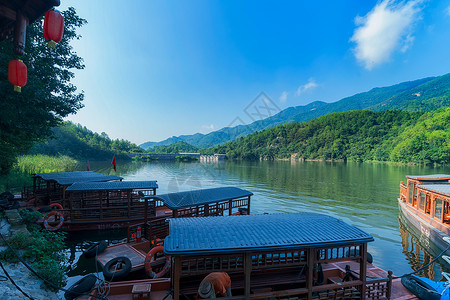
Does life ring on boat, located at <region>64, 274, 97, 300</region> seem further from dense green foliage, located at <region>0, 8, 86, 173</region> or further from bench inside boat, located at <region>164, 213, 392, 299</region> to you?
dense green foliage, located at <region>0, 8, 86, 173</region>

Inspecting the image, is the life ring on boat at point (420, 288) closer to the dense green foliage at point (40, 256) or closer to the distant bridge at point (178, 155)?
the dense green foliage at point (40, 256)

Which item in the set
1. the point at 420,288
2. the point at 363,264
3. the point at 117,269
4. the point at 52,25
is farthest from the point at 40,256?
the point at 420,288

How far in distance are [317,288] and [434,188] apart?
35.1 ft

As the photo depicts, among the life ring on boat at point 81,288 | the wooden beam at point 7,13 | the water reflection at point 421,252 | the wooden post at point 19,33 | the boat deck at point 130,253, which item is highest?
the wooden beam at point 7,13

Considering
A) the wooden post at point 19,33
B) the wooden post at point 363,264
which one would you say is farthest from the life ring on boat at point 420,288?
the wooden post at point 19,33

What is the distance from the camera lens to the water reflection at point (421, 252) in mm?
9570

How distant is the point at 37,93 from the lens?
1107 cm

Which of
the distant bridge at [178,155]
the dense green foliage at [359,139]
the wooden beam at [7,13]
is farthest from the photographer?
the distant bridge at [178,155]

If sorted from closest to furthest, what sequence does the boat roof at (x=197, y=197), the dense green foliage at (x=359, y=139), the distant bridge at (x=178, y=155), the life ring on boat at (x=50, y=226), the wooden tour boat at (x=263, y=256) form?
the wooden tour boat at (x=263, y=256), the boat roof at (x=197, y=197), the life ring on boat at (x=50, y=226), the dense green foliage at (x=359, y=139), the distant bridge at (x=178, y=155)

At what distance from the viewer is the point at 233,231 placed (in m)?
5.27

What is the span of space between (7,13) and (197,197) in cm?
807

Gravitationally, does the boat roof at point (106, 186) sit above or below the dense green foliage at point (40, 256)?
above

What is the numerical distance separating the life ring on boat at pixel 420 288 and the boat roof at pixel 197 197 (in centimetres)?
679

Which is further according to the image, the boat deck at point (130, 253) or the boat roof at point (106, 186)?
the boat roof at point (106, 186)
